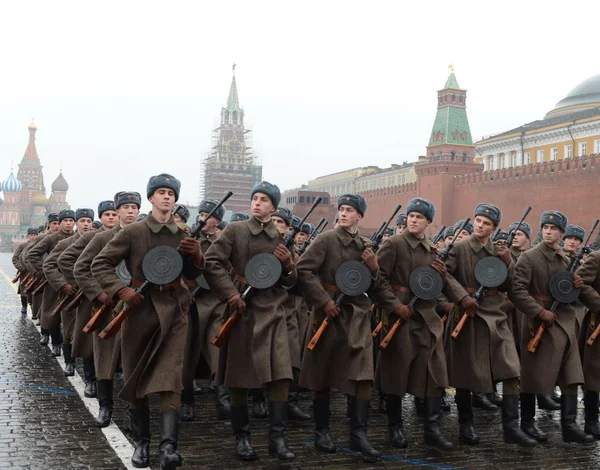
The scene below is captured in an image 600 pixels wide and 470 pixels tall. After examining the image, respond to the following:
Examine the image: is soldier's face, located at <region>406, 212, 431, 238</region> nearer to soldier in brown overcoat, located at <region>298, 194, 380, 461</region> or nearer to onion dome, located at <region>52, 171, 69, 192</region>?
soldier in brown overcoat, located at <region>298, 194, 380, 461</region>

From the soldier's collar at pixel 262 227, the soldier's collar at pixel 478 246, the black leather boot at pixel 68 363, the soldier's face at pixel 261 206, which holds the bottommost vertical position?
the black leather boot at pixel 68 363

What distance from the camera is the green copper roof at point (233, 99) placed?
4604 inches

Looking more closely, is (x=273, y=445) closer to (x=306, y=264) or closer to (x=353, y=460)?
(x=353, y=460)

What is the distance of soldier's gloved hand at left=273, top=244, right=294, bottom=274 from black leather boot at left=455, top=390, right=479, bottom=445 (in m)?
1.97

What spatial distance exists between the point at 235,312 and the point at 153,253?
86cm

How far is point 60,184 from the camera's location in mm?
132625

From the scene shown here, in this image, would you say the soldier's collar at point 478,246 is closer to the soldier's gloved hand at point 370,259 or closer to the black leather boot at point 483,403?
the soldier's gloved hand at point 370,259

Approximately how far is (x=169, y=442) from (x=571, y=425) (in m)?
3.61

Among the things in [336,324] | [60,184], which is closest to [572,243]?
[336,324]

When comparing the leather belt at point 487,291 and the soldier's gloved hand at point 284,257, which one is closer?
the soldier's gloved hand at point 284,257

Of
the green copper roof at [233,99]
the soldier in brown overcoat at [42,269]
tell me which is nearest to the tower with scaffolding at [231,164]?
the green copper roof at [233,99]

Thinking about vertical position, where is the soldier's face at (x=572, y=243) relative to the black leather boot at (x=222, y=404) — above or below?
above

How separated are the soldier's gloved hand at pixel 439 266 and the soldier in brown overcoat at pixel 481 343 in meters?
0.19

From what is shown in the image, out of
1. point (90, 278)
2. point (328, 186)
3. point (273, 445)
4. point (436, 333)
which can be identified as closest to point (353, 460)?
point (273, 445)
